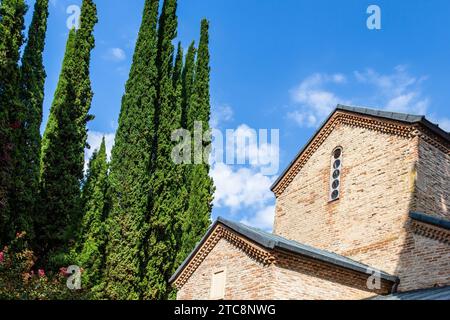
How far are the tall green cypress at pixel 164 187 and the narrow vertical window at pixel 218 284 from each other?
7.20m

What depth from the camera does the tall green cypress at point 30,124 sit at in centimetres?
1566

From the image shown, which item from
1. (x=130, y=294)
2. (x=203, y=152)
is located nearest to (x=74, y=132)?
(x=130, y=294)

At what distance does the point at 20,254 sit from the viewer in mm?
14070

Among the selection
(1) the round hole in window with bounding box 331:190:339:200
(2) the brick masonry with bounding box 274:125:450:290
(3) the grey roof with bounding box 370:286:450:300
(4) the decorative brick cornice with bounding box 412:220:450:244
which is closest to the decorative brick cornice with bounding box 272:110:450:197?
(2) the brick masonry with bounding box 274:125:450:290

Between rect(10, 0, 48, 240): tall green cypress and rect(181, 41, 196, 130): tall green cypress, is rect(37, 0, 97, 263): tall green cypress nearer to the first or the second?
rect(10, 0, 48, 240): tall green cypress

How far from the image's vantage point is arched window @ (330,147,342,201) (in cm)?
1503

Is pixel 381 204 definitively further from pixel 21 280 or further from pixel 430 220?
pixel 21 280

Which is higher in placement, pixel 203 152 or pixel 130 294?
pixel 203 152

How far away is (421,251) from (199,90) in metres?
17.7

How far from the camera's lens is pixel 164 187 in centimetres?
2106

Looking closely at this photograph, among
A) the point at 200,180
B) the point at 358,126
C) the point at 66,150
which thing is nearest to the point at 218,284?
the point at 358,126

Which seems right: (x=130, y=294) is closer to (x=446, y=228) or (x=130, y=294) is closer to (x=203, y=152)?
(x=203, y=152)

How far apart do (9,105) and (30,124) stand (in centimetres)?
143
